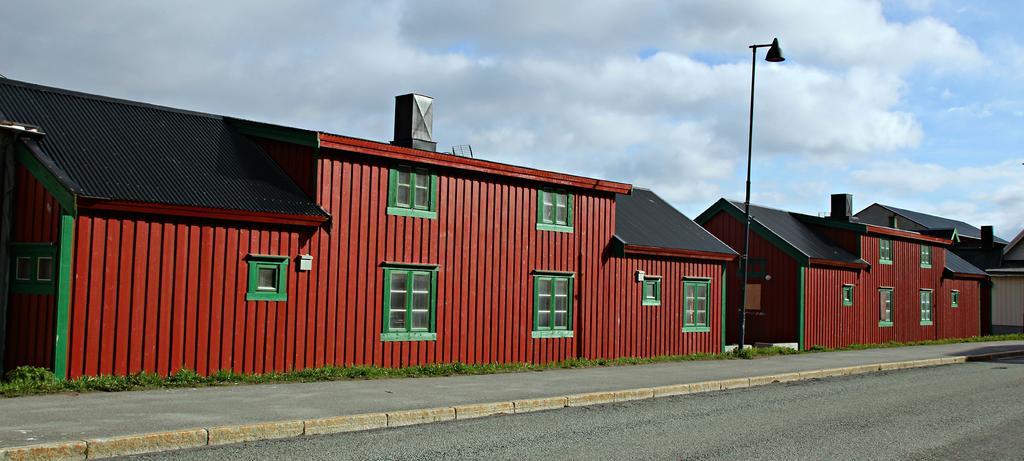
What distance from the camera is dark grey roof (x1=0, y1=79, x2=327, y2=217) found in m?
14.6

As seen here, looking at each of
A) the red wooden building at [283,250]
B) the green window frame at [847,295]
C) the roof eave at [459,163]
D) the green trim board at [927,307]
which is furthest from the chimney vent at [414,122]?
the green trim board at [927,307]

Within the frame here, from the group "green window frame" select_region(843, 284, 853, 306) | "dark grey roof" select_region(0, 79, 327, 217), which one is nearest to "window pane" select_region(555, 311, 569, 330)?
"dark grey roof" select_region(0, 79, 327, 217)

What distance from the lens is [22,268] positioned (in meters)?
14.0

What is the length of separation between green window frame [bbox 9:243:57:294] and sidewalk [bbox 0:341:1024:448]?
2.30 m

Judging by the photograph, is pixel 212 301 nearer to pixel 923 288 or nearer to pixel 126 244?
pixel 126 244

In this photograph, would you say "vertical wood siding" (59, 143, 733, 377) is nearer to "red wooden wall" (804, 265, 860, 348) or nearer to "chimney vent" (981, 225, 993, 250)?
→ "red wooden wall" (804, 265, 860, 348)

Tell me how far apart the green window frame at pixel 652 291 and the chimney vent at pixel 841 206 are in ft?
52.0

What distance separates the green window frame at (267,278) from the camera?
15.6 m

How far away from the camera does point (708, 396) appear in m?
15.4

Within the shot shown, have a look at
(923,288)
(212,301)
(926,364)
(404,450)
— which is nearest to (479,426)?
(404,450)

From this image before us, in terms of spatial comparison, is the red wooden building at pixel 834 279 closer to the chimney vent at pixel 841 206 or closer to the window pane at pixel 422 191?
the chimney vent at pixel 841 206

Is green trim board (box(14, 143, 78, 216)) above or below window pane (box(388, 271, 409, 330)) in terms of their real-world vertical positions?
above

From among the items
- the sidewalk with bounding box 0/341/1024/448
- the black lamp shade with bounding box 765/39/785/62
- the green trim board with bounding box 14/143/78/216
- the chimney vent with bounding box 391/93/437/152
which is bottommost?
the sidewalk with bounding box 0/341/1024/448

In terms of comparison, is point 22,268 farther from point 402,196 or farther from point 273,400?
point 402,196
